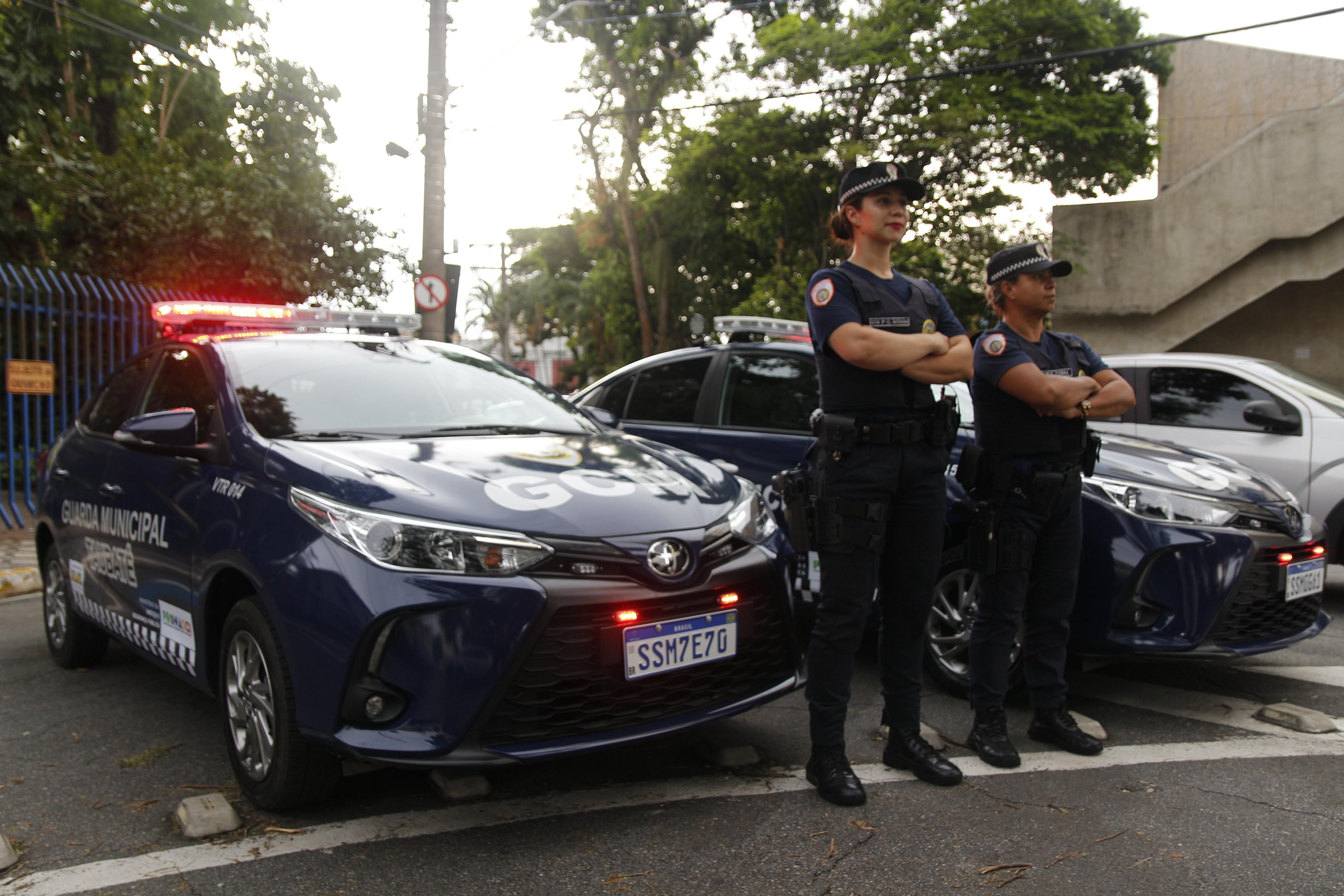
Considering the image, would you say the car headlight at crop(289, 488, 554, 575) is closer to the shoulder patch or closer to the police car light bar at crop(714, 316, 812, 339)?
the shoulder patch

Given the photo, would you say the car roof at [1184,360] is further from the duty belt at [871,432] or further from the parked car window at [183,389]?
the parked car window at [183,389]

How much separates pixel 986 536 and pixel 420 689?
1.90 metres

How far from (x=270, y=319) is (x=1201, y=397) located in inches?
210

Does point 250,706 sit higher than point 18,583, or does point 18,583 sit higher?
point 250,706

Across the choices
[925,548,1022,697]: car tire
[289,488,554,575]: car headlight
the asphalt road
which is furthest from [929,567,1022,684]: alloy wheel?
[289,488,554,575]: car headlight

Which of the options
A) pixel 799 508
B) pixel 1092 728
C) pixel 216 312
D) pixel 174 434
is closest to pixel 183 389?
pixel 174 434

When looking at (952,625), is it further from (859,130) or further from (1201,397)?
(859,130)

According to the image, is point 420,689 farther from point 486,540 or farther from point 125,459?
point 125,459

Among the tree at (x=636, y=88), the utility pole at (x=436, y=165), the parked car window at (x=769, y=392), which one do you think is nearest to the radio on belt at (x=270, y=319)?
the parked car window at (x=769, y=392)

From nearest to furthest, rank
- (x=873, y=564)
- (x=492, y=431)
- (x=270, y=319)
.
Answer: (x=873, y=564)
(x=492, y=431)
(x=270, y=319)

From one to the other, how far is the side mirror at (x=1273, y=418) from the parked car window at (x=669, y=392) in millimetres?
3239

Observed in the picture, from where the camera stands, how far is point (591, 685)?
287 cm

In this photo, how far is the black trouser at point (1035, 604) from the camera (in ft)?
11.7

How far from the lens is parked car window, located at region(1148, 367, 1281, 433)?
6.40 m
